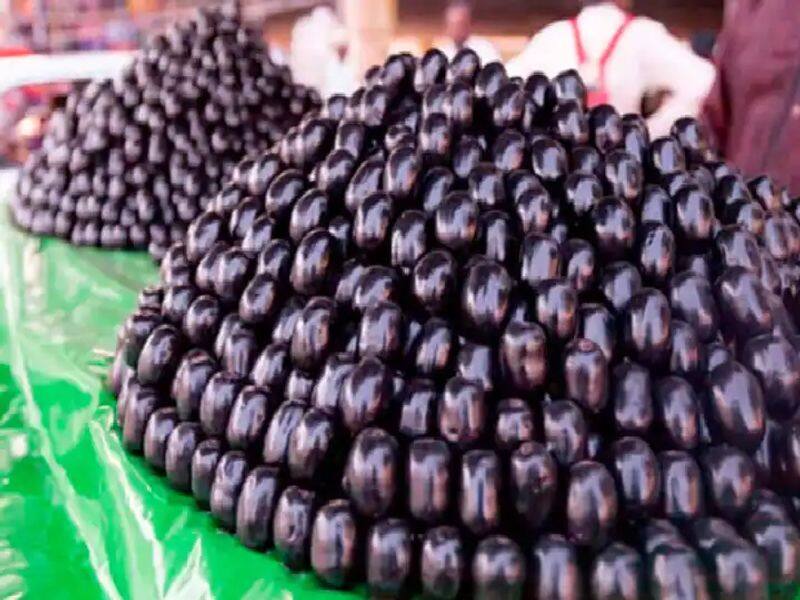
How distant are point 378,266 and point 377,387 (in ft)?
0.49

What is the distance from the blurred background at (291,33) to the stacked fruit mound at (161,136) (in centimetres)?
32

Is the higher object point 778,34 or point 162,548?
point 778,34

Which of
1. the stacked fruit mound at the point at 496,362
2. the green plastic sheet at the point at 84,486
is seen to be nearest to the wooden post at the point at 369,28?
the green plastic sheet at the point at 84,486

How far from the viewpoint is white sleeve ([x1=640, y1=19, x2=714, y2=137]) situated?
3.43 metres

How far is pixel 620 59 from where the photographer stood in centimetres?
338

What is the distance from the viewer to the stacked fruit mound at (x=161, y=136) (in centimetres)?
215

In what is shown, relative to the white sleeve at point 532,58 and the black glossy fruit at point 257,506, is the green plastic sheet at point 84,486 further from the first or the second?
the white sleeve at point 532,58

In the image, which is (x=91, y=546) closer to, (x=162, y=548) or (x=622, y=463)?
(x=162, y=548)

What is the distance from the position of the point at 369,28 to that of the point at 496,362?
204 inches

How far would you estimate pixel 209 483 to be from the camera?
1.03 metres

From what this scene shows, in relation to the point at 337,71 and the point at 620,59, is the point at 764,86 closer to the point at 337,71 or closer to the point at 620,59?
the point at 620,59

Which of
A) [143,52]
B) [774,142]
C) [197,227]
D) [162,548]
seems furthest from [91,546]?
[143,52]

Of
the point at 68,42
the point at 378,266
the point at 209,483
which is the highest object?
the point at 68,42

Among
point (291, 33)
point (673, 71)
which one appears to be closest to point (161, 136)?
point (673, 71)
